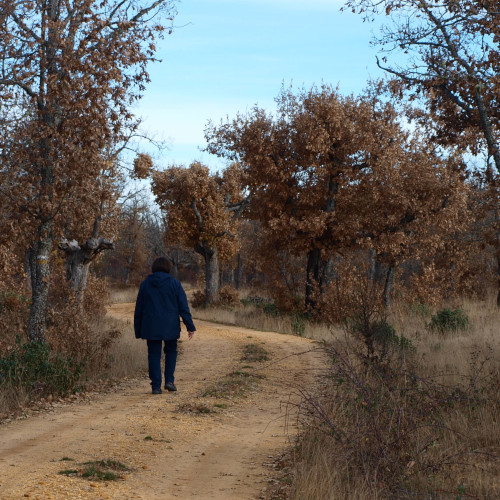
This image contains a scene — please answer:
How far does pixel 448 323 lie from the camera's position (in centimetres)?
1862

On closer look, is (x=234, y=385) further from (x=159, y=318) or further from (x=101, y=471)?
(x=101, y=471)

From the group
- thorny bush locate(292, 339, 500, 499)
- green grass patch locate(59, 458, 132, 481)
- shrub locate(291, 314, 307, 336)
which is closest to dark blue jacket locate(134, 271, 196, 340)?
thorny bush locate(292, 339, 500, 499)

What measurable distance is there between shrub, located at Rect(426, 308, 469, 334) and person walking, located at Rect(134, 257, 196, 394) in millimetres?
9586

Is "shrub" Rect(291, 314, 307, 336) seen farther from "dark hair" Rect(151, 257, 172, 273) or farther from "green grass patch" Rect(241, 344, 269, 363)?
"dark hair" Rect(151, 257, 172, 273)

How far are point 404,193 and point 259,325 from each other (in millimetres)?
6955

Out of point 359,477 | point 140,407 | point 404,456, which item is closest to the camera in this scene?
point 359,477

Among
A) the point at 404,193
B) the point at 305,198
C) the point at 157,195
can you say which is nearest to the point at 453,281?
the point at 404,193

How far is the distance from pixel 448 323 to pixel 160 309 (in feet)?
35.6

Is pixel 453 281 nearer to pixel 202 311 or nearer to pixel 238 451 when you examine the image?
pixel 202 311

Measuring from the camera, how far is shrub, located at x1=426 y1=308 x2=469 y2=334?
18141 millimetres

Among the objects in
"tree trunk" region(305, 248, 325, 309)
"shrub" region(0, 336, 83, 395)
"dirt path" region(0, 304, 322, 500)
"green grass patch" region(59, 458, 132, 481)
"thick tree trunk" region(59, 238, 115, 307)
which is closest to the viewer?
"dirt path" region(0, 304, 322, 500)

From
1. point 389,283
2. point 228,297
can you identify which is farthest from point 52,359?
point 228,297

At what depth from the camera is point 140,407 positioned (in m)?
9.34

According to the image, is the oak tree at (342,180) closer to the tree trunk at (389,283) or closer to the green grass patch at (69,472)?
the tree trunk at (389,283)
